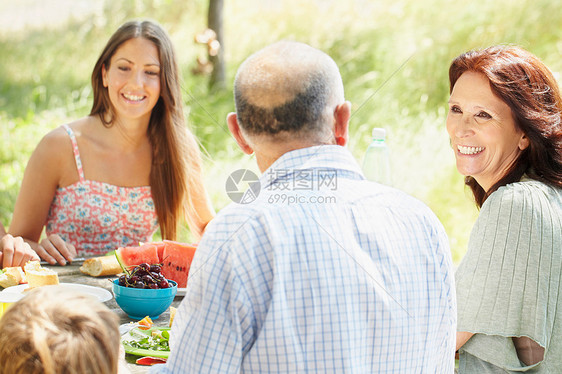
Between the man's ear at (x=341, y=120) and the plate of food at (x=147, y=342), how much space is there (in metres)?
0.83

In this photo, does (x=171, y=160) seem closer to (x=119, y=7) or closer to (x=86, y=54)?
(x=86, y=54)

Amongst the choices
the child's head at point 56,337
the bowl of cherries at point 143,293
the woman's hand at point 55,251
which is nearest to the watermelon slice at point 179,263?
the bowl of cherries at point 143,293

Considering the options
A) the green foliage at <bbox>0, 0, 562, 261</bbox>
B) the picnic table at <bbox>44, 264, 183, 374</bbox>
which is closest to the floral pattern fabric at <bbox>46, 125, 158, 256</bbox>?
the picnic table at <bbox>44, 264, 183, 374</bbox>

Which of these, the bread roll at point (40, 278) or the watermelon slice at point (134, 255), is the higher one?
the bread roll at point (40, 278)

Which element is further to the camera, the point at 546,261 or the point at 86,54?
the point at 86,54

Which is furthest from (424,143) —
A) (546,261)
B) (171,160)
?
(546,261)

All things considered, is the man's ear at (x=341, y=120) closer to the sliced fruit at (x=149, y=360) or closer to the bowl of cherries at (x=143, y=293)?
the sliced fruit at (x=149, y=360)

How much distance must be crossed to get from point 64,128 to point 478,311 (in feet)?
7.95

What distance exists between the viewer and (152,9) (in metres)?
11.1

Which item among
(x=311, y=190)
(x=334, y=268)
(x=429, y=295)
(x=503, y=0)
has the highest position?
(x=503, y=0)

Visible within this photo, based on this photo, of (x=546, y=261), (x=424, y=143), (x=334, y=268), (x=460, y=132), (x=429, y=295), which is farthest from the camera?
(x=424, y=143)

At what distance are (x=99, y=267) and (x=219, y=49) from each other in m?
6.28

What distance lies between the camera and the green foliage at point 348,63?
7180mm

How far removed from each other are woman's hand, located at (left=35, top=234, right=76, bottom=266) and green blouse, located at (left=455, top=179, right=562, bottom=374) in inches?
67.3
